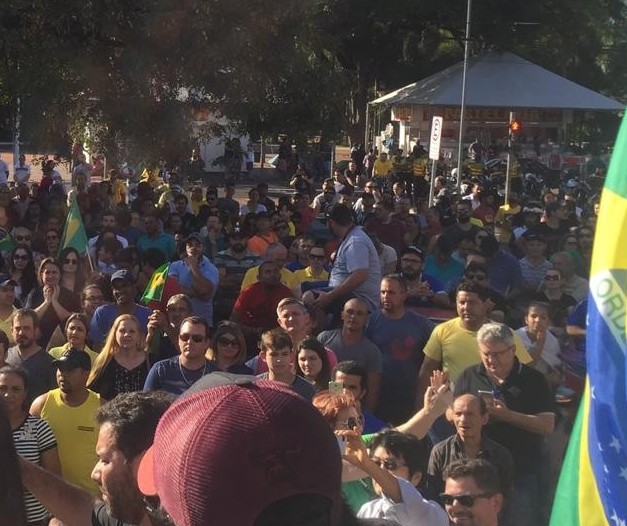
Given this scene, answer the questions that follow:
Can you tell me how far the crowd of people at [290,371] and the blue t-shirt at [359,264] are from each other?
17 millimetres

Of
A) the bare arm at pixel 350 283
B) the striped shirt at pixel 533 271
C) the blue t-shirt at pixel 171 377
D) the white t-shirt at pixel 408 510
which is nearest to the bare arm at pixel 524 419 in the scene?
the blue t-shirt at pixel 171 377

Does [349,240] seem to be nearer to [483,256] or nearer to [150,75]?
→ [483,256]

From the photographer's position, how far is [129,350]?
22.7ft

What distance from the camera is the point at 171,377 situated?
254 inches

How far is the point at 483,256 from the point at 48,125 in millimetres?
5906

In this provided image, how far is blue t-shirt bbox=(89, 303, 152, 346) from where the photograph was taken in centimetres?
809

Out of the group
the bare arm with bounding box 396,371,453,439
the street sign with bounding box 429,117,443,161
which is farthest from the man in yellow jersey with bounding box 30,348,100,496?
the street sign with bounding box 429,117,443,161

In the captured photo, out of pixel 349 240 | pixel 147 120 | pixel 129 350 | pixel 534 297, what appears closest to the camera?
pixel 129 350

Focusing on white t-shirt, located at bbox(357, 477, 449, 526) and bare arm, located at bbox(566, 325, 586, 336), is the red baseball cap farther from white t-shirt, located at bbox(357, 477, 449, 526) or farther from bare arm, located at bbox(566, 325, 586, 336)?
bare arm, located at bbox(566, 325, 586, 336)

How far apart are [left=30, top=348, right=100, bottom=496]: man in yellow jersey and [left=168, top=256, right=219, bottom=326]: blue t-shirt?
343cm

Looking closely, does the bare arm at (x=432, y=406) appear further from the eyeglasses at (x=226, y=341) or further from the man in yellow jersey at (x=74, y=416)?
the eyeglasses at (x=226, y=341)

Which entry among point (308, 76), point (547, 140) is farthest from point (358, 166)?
point (308, 76)

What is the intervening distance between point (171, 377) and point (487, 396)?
6.02 feet

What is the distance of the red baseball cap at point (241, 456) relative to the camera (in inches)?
58.2
